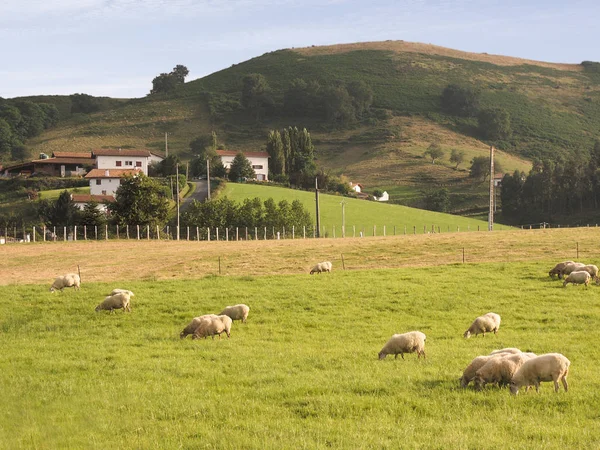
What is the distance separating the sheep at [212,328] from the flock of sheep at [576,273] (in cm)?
1830

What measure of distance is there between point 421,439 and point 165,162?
14913 cm

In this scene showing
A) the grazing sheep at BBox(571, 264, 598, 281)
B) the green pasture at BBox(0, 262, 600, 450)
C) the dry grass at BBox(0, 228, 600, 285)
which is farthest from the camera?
the dry grass at BBox(0, 228, 600, 285)

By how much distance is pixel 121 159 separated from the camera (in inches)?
6176

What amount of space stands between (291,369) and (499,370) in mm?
5793

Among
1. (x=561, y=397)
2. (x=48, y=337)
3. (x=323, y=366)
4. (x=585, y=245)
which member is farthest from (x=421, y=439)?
(x=585, y=245)

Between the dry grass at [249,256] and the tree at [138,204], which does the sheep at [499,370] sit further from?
the tree at [138,204]

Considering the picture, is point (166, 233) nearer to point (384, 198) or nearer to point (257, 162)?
point (257, 162)

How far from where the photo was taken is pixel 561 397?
1666cm

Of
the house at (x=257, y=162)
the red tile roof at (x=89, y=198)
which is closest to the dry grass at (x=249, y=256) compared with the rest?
the red tile roof at (x=89, y=198)

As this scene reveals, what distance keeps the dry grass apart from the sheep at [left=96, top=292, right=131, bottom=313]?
12.4 m

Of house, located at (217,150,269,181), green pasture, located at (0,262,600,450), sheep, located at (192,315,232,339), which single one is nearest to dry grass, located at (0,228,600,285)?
green pasture, located at (0,262,600,450)

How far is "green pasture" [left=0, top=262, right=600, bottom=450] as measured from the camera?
48.8 feet

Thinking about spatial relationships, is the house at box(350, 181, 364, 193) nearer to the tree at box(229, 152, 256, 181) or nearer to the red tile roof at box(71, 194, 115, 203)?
the tree at box(229, 152, 256, 181)

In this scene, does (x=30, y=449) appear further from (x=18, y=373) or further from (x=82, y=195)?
(x=82, y=195)
